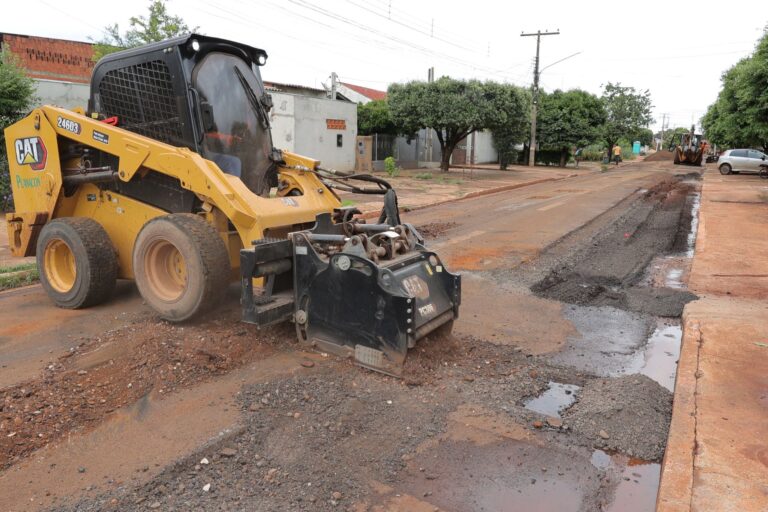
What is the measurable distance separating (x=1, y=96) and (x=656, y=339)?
13.3m

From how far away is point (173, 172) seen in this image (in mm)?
5066

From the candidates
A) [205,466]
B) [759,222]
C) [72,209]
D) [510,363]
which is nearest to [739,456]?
[510,363]

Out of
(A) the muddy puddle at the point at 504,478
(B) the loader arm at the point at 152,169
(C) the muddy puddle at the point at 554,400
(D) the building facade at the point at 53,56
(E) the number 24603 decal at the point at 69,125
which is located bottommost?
(A) the muddy puddle at the point at 504,478

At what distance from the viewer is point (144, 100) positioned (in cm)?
562

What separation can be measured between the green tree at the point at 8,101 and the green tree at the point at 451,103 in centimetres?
1769

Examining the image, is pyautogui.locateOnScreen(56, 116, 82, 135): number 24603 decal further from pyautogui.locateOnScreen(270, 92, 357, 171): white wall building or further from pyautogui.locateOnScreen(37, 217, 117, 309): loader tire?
pyautogui.locateOnScreen(270, 92, 357, 171): white wall building

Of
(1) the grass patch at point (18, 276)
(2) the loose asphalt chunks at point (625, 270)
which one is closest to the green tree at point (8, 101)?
(1) the grass patch at point (18, 276)

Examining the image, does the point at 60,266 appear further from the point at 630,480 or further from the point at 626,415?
the point at 630,480

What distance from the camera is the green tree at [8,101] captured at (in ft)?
40.4

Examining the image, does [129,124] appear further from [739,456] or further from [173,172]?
[739,456]

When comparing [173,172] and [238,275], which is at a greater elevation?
[173,172]

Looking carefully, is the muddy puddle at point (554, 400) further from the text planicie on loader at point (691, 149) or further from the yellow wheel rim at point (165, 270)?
the text planicie on loader at point (691, 149)

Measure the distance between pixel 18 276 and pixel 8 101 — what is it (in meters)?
7.10

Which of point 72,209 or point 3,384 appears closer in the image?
point 3,384
